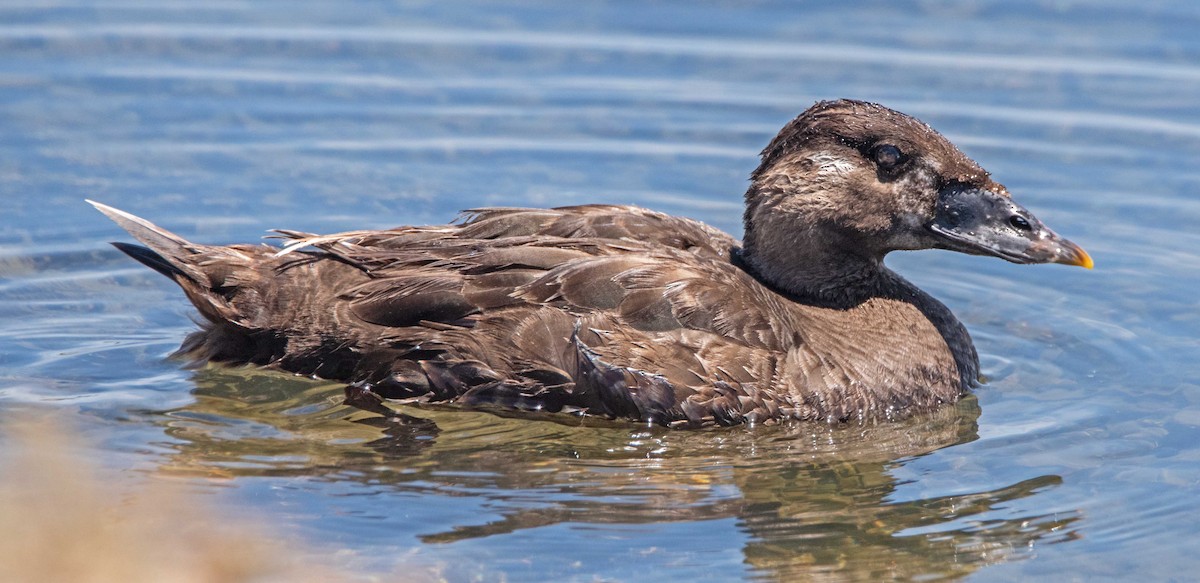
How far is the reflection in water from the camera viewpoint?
6.66m

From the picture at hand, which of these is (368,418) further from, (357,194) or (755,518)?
(357,194)

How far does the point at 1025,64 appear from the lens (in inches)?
488

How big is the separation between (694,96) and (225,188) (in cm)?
352

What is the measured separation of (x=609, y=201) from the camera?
10688 millimetres

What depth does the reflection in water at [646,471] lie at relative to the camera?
6664 mm

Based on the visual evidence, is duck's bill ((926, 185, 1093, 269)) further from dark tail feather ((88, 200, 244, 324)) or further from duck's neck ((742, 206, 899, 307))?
dark tail feather ((88, 200, 244, 324))

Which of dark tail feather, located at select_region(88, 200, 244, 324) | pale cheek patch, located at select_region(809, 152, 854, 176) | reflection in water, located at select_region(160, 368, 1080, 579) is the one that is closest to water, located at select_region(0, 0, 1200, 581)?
reflection in water, located at select_region(160, 368, 1080, 579)

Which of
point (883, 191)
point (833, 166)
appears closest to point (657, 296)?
point (833, 166)

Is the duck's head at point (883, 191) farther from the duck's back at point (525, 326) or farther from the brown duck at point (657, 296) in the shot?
the duck's back at point (525, 326)

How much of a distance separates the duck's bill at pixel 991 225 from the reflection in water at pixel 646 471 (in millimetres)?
847

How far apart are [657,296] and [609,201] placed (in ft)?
10.0

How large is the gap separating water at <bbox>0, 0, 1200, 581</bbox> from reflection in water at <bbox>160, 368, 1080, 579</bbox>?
0.02m

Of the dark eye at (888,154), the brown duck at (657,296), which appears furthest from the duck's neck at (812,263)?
the dark eye at (888,154)

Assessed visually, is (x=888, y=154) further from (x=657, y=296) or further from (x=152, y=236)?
(x=152, y=236)
